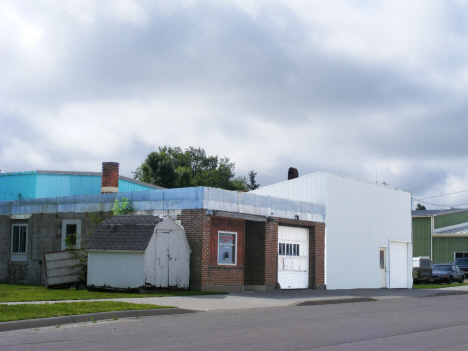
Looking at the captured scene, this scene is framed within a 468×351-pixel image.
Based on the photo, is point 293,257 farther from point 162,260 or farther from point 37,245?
point 37,245

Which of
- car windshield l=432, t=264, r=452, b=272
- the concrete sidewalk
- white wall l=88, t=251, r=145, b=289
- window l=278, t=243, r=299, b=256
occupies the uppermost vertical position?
window l=278, t=243, r=299, b=256

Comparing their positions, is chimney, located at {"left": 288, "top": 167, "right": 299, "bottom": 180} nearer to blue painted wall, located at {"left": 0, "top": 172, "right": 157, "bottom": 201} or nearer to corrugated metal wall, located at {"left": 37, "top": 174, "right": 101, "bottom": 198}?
blue painted wall, located at {"left": 0, "top": 172, "right": 157, "bottom": 201}

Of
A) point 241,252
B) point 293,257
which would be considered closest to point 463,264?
point 293,257

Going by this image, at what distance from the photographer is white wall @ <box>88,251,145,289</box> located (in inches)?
819

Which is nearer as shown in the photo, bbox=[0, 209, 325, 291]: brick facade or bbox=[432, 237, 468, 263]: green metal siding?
bbox=[0, 209, 325, 291]: brick facade

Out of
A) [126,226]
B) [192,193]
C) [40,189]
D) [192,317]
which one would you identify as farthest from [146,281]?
[40,189]

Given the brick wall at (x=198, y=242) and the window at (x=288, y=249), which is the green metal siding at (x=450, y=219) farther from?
the brick wall at (x=198, y=242)

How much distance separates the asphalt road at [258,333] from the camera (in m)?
9.68

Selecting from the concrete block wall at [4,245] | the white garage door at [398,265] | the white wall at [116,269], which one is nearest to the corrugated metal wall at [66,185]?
the concrete block wall at [4,245]

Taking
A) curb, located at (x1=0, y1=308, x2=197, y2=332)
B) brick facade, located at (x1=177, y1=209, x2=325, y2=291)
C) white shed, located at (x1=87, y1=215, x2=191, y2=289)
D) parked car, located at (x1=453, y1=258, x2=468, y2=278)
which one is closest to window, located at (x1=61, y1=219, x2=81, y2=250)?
white shed, located at (x1=87, y1=215, x2=191, y2=289)

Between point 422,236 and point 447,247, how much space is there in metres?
2.76

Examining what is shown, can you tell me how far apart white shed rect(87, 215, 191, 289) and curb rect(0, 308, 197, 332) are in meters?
5.79

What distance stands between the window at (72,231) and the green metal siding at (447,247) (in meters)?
41.4

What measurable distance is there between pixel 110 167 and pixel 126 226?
833cm
